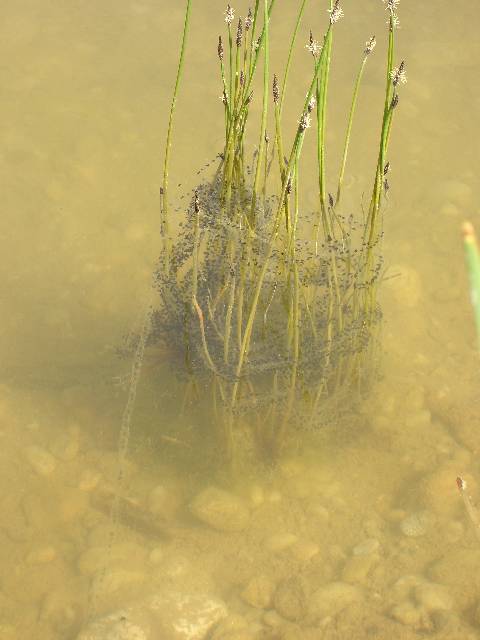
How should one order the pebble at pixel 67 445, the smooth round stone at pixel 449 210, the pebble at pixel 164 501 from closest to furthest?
1. the pebble at pixel 164 501
2. the pebble at pixel 67 445
3. the smooth round stone at pixel 449 210

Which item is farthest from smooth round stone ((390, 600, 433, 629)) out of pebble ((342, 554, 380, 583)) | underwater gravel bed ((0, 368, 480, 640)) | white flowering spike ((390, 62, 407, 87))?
white flowering spike ((390, 62, 407, 87))

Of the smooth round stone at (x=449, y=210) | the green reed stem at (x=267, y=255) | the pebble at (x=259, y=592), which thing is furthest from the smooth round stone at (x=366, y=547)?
the smooth round stone at (x=449, y=210)

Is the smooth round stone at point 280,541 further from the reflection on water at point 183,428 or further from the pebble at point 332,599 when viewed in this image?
the pebble at point 332,599

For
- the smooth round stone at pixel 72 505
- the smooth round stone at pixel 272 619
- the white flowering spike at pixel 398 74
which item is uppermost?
the white flowering spike at pixel 398 74

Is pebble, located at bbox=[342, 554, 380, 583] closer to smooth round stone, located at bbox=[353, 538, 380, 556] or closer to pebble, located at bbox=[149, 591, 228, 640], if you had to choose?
smooth round stone, located at bbox=[353, 538, 380, 556]

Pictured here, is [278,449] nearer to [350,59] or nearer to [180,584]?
[180,584]

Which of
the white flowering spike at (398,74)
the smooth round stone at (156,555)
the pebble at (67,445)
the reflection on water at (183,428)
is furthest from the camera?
the pebble at (67,445)

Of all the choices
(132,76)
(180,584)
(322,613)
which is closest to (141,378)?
(180,584)
